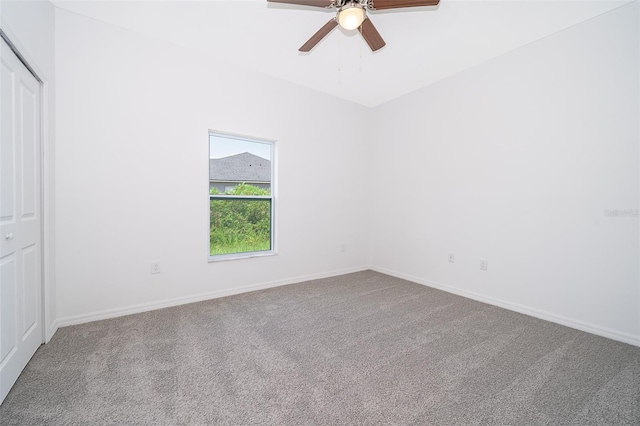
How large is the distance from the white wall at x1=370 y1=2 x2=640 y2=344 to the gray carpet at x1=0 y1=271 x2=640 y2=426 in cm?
40

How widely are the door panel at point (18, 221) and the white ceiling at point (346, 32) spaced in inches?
44.5

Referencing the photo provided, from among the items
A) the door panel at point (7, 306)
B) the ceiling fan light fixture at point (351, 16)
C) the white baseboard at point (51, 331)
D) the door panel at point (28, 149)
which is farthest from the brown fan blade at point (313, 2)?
the white baseboard at point (51, 331)

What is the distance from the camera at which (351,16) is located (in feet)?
6.16

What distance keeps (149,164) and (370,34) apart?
7.90 ft

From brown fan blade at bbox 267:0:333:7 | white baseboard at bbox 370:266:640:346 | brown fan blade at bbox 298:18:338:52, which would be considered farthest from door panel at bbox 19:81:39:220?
white baseboard at bbox 370:266:640:346

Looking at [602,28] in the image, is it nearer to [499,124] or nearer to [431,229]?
[499,124]

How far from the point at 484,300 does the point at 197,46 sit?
4.26 metres

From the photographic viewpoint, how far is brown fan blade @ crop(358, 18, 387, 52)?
2.09 m

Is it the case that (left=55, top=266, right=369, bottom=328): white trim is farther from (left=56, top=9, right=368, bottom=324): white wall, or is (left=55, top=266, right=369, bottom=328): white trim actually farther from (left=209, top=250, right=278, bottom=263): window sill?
(left=209, top=250, right=278, bottom=263): window sill

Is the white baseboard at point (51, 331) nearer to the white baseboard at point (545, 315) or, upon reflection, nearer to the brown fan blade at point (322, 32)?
the brown fan blade at point (322, 32)

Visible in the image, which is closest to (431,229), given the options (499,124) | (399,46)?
(499,124)

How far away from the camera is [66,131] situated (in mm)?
2359

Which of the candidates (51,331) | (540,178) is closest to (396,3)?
(540,178)

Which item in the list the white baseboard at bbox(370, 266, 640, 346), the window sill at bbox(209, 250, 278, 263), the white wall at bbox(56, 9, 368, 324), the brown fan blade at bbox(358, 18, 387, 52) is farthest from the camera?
the window sill at bbox(209, 250, 278, 263)
